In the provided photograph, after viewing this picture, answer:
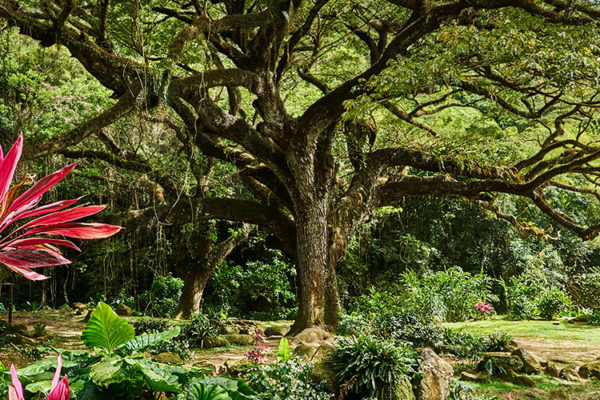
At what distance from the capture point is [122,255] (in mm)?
11461

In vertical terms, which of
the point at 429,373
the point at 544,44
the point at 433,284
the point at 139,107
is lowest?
the point at 429,373

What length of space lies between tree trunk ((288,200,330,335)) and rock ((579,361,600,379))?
11.4 ft

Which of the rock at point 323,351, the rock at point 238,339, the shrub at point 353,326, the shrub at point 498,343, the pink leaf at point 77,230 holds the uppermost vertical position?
the pink leaf at point 77,230

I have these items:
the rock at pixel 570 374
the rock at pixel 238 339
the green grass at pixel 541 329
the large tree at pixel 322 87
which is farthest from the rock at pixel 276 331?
the rock at pixel 570 374

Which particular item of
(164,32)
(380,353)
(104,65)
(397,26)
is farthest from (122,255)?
(380,353)

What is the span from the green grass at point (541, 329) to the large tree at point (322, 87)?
5.61 ft

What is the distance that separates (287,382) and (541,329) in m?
6.55

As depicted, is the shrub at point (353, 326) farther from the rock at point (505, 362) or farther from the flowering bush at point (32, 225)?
→ the flowering bush at point (32, 225)

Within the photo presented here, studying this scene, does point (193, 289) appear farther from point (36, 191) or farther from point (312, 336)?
point (36, 191)

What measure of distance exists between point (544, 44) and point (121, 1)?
570 centimetres

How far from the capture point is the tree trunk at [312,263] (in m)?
7.31

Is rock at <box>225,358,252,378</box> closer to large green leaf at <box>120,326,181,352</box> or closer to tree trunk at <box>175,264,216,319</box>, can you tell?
large green leaf at <box>120,326,181,352</box>

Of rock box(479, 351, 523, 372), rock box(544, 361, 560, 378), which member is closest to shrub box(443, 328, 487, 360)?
rock box(479, 351, 523, 372)

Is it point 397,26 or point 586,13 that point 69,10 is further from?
point 586,13
